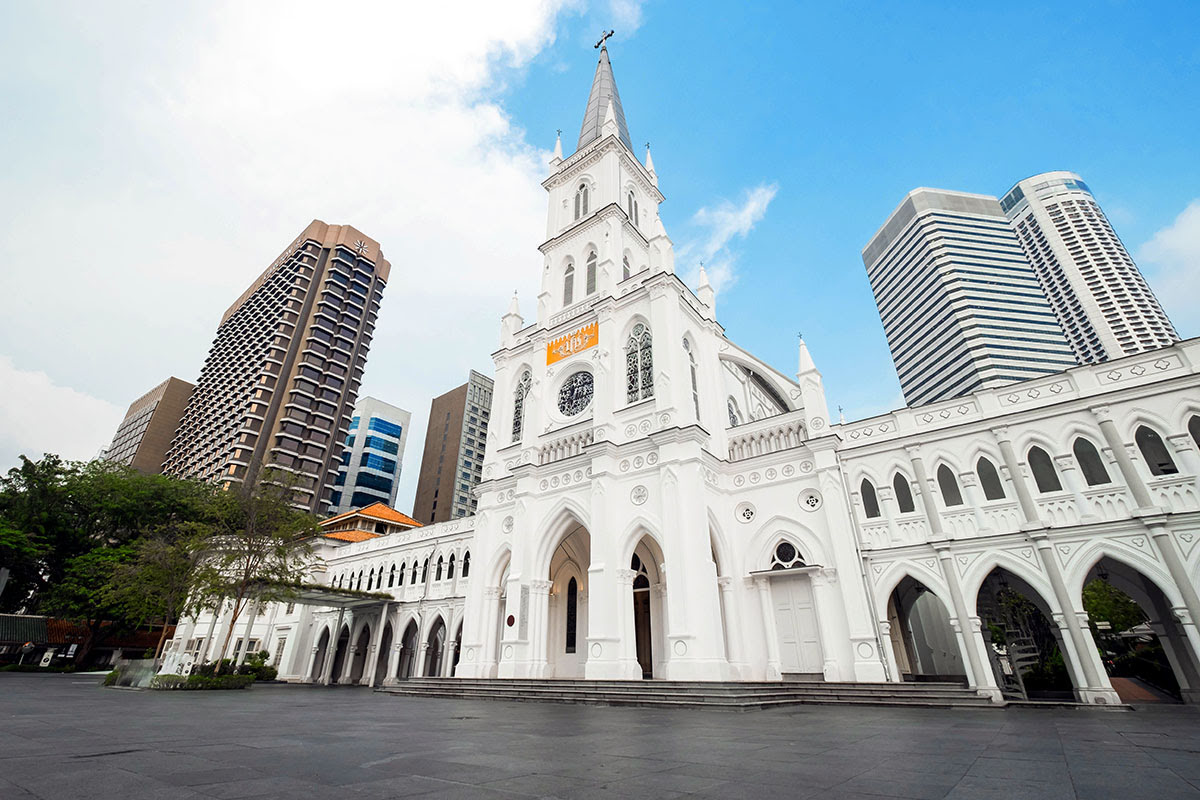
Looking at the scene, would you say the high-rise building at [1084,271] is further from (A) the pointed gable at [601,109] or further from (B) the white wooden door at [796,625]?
(B) the white wooden door at [796,625]

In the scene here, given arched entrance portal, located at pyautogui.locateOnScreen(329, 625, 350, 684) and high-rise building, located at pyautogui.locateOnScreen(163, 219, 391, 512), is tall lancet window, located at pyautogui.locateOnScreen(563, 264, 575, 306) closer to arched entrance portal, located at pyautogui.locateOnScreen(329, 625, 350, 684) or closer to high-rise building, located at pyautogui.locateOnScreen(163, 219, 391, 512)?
arched entrance portal, located at pyautogui.locateOnScreen(329, 625, 350, 684)

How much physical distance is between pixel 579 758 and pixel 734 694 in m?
9.06

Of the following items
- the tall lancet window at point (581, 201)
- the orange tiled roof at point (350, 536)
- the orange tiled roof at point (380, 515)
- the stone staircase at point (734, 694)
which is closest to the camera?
the stone staircase at point (734, 694)

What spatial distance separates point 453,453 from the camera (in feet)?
237

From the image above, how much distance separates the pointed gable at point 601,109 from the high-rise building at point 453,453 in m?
47.4

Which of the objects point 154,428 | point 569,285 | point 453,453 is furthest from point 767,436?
point 154,428

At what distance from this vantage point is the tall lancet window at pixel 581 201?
3012cm

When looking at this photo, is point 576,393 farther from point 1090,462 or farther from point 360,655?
point 360,655

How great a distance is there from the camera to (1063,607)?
1390cm

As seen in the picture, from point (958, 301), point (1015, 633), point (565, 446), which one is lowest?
point (1015, 633)

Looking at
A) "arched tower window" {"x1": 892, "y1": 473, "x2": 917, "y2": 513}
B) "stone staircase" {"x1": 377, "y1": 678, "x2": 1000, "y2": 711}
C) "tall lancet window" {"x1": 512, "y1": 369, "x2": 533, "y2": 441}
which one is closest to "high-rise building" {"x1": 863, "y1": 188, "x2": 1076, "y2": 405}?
"arched tower window" {"x1": 892, "y1": 473, "x2": 917, "y2": 513}

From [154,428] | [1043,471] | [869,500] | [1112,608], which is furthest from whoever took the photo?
[154,428]

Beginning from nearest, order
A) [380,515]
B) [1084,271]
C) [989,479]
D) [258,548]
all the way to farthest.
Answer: [989,479], [258,548], [380,515], [1084,271]

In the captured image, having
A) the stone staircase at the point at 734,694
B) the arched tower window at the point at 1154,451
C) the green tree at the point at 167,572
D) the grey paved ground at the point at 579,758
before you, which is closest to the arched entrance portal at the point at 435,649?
the green tree at the point at 167,572
